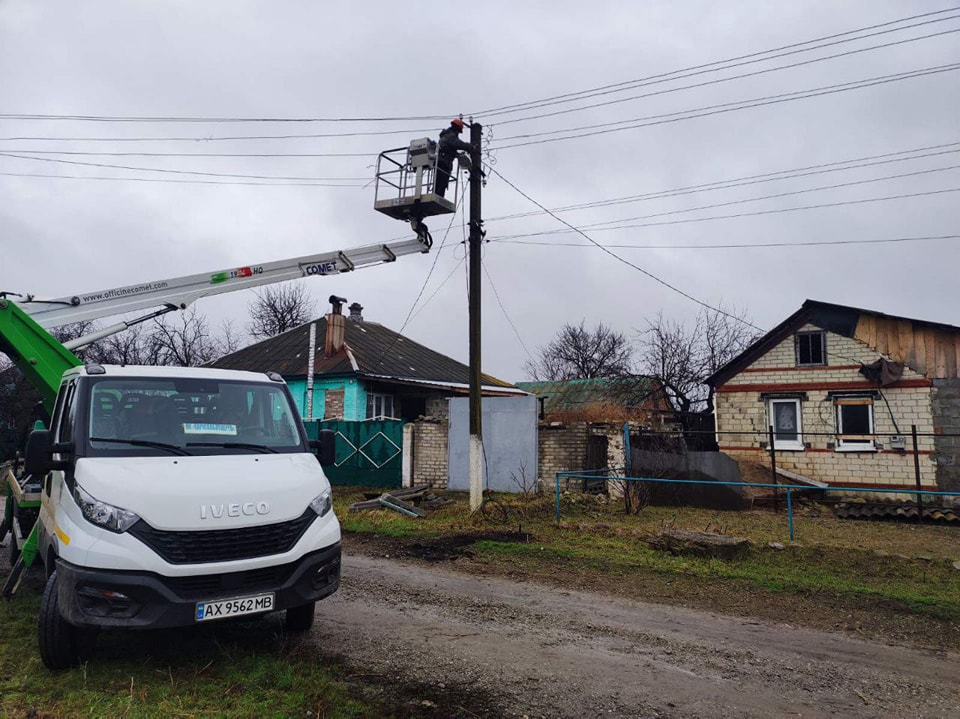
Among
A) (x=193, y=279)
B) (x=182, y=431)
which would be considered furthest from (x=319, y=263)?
(x=182, y=431)

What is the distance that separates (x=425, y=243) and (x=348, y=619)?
8.10 metres

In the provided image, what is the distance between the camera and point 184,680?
4.50 m

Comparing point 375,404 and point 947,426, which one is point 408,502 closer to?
point 375,404

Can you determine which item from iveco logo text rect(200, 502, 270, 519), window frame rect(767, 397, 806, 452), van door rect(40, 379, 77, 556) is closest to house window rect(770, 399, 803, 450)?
window frame rect(767, 397, 806, 452)

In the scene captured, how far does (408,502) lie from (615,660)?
29.1 ft

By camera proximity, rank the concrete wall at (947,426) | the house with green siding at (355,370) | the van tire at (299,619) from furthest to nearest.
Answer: the house with green siding at (355,370) < the concrete wall at (947,426) < the van tire at (299,619)

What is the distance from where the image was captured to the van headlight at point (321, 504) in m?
4.99

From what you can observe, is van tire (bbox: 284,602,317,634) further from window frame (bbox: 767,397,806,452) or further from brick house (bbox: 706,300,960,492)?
window frame (bbox: 767,397,806,452)

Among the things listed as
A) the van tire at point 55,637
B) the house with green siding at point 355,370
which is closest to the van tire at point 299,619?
the van tire at point 55,637

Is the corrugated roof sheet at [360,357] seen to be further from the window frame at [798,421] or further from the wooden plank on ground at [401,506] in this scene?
the window frame at [798,421]

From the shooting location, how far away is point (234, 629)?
18.2 feet

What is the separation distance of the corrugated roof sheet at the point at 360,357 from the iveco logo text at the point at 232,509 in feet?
59.2

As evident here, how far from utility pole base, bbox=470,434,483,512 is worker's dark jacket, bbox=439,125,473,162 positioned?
534 cm

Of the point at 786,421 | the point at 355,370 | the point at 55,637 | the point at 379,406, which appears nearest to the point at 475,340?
the point at 55,637
